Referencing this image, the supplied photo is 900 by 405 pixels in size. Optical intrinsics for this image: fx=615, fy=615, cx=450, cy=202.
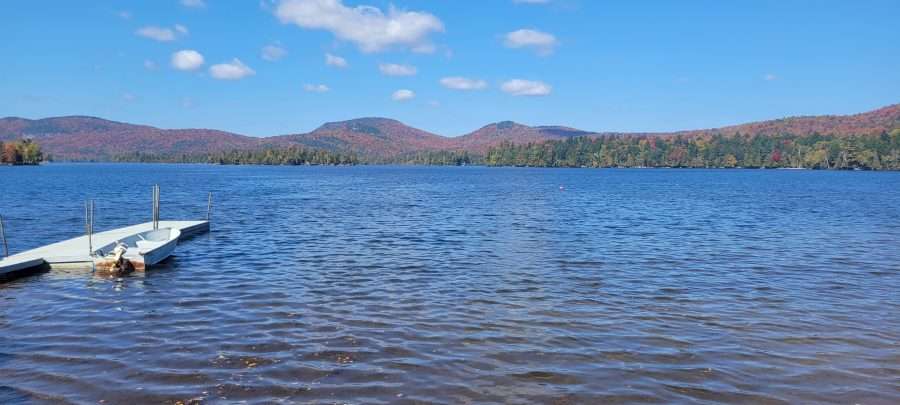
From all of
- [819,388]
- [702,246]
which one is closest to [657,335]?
[819,388]

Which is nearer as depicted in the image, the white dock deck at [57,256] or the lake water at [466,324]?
the lake water at [466,324]

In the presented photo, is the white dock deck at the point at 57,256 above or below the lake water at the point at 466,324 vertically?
above

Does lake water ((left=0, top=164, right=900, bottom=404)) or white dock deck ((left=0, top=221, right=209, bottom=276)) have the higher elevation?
white dock deck ((left=0, top=221, right=209, bottom=276))

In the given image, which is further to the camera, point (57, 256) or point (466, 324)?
point (57, 256)

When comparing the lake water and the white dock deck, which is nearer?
the lake water

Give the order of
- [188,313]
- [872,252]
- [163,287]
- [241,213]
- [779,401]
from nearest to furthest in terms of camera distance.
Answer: [779,401], [188,313], [163,287], [872,252], [241,213]

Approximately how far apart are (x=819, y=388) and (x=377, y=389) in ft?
27.9

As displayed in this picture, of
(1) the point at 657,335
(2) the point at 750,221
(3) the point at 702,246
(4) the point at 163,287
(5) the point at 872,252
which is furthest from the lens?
(2) the point at 750,221

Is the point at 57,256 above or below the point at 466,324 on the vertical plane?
above

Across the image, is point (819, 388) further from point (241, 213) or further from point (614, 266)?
point (241, 213)

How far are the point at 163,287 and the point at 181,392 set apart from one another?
11.7m

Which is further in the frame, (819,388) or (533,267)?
(533,267)

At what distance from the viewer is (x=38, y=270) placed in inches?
943

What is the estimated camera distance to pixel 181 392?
1139cm
